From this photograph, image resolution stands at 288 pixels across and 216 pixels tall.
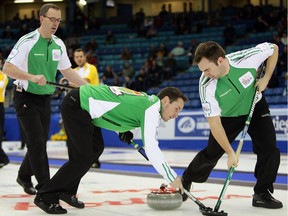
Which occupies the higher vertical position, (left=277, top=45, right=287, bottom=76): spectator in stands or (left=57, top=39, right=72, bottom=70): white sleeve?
(left=57, top=39, right=72, bottom=70): white sleeve

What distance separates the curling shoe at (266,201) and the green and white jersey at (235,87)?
740 mm

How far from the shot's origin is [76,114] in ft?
16.5

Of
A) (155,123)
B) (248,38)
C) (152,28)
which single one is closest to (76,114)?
(155,123)

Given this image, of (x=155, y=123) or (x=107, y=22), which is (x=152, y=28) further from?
(x=155, y=123)

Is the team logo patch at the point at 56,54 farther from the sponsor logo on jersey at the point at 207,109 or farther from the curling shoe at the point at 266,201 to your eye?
the curling shoe at the point at 266,201

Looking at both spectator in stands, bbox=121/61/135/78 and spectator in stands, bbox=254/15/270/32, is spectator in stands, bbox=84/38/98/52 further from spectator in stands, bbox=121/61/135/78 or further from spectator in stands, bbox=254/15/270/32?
spectator in stands, bbox=254/15/270/32

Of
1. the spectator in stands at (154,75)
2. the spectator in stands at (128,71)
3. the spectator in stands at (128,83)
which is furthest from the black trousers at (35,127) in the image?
the spectator in stands at (128,71)

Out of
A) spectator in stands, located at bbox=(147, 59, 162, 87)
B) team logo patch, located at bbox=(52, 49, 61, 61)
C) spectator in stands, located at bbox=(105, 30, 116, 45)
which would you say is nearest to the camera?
team logo patch, located at bbox=(52, 49, 61, 61)

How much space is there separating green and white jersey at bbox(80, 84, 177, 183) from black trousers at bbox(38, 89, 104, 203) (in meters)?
0.08

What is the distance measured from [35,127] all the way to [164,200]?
60.4 inches

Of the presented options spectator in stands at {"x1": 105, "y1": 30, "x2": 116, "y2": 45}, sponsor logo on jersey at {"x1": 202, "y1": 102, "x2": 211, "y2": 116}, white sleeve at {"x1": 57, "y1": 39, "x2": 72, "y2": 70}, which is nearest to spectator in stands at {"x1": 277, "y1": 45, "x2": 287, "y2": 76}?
spectator in stands at {"x1": 105, "y1": 30, "x2": 116, "y2": 45}

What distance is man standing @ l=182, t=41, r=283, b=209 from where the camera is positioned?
501 centimetres

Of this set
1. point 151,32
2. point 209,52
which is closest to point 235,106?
point 209,52

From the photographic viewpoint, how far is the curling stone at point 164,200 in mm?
5180
